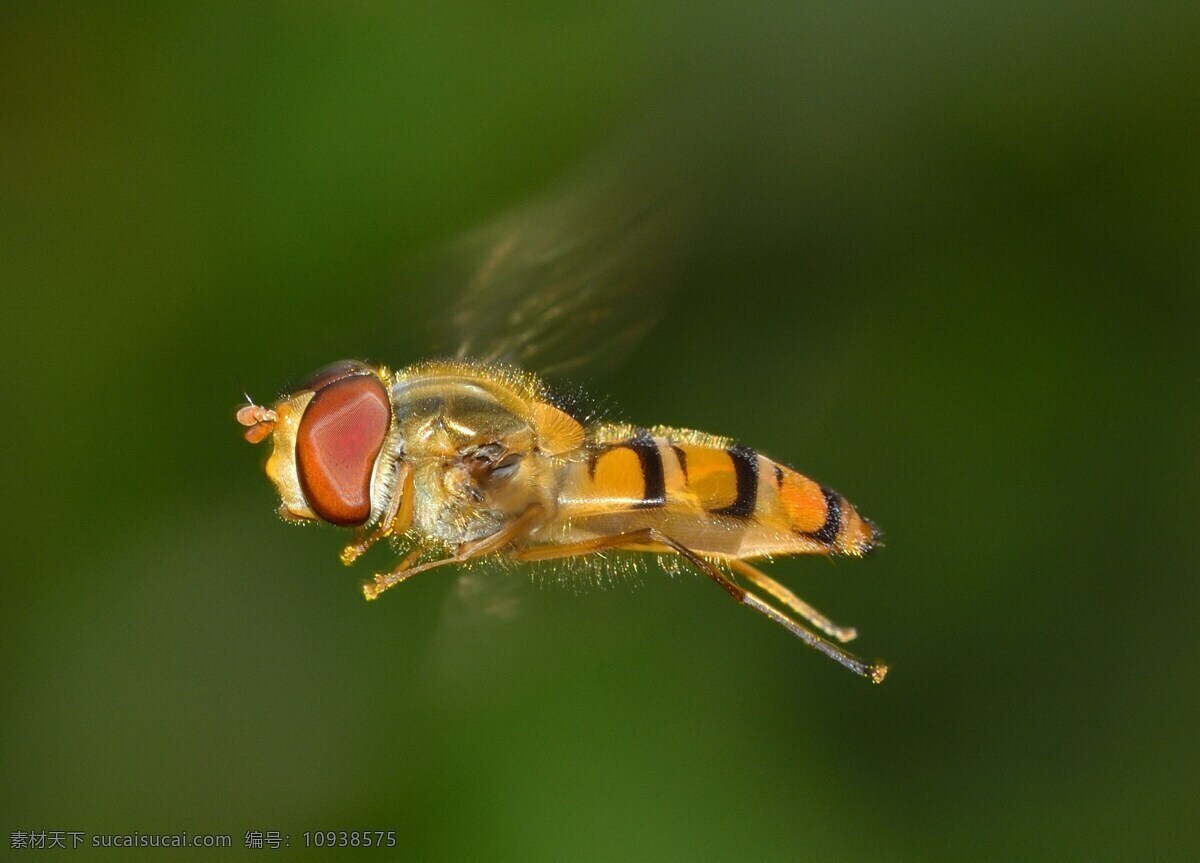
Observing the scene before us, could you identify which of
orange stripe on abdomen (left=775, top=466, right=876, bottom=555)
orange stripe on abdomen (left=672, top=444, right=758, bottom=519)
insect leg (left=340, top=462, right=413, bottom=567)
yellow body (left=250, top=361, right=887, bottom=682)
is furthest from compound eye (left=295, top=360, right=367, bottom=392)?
orange stripe on abdomen (left=775, top=466, right=876, bottom=555)

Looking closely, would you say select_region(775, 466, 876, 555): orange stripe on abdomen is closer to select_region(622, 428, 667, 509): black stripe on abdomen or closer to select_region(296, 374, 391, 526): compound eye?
select_region(622, 428, 667, 509): black stripe on abdomen

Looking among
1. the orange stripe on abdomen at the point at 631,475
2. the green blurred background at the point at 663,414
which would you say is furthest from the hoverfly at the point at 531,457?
the green blurred background at the point at 663,414

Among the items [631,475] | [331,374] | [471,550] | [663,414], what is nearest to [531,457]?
[631,475]

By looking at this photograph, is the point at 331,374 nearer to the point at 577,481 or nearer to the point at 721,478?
the point at 577,481

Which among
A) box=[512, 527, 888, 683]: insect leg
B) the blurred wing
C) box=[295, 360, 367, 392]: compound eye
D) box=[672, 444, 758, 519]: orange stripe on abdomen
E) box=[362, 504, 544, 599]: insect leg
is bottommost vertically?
box=[512, 527, 888, 683]: insect leg

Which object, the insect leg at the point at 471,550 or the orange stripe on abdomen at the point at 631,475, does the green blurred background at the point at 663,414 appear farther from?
the insect leg at the point at 471,550

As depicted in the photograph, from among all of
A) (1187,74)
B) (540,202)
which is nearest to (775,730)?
(540,202)
